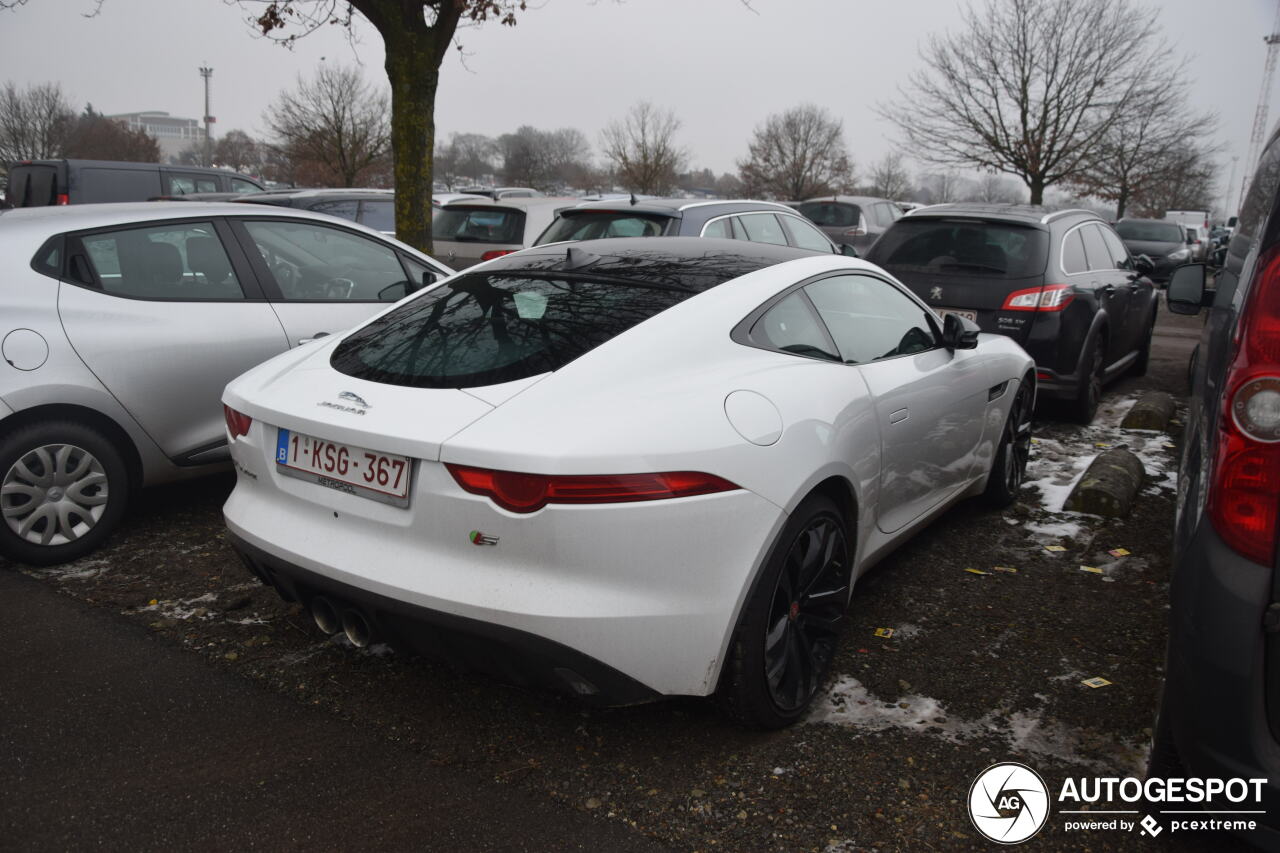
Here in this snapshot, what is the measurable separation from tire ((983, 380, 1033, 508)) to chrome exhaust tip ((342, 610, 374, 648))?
3.32 meters

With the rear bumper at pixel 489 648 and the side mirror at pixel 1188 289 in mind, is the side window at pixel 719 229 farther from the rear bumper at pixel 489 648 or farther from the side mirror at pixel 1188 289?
the rear bumper at pixel 489 648

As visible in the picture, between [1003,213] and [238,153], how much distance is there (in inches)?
2462

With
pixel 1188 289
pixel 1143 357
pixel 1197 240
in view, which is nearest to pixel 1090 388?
pixel 1188 289

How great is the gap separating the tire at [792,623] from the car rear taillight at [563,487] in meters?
0.44

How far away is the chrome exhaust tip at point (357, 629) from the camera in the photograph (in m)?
2.79

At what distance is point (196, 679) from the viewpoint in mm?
3287

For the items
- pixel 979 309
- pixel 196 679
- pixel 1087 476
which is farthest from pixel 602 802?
pixel 979 309

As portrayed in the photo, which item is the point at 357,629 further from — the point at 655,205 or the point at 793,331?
the point at 655,205

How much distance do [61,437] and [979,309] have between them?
5737 millimetres

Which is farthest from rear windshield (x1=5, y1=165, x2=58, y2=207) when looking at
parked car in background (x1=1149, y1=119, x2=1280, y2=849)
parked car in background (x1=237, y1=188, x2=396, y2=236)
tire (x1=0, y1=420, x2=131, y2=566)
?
parked car in background (x1=1149, y1=119, x2=1280, y2=849)

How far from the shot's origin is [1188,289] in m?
4.89

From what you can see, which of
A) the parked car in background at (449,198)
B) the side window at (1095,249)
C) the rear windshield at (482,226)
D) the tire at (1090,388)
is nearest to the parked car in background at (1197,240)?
the parked car in background at (449,198)

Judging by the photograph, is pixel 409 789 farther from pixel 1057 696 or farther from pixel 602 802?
pixel 1057 696

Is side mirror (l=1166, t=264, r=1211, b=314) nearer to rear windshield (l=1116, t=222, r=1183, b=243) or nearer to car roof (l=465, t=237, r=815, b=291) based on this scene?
car roof (l=465, t=237, r=815, b=291)
